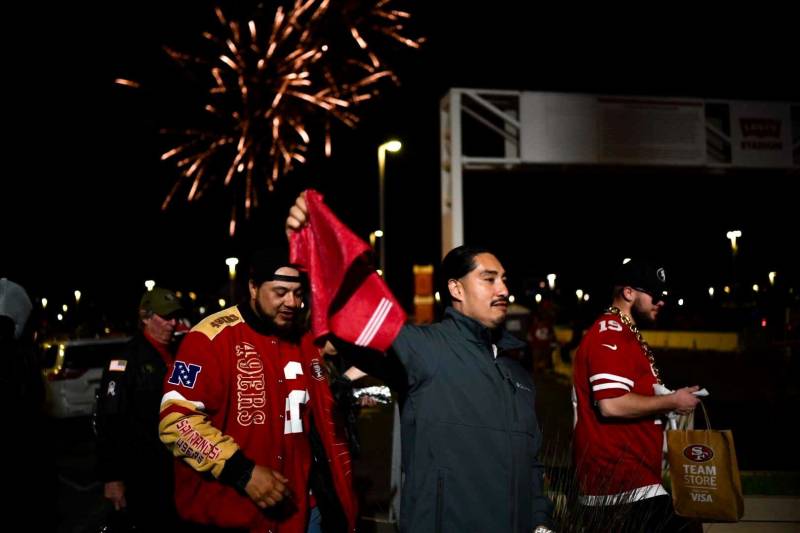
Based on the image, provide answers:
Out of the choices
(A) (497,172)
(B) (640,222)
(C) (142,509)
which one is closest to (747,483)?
(C) (142,509)

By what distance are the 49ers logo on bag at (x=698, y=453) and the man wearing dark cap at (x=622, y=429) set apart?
167mm

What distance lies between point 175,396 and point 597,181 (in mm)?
10994

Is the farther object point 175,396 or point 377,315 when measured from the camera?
point 175,396

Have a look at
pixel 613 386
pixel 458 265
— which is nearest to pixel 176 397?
pixel 458 265

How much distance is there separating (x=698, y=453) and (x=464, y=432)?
171 centimetres

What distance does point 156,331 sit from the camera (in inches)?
206

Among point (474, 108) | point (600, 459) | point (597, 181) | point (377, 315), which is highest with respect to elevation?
point (474, 108)

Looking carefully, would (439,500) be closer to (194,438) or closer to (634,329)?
(194,438)

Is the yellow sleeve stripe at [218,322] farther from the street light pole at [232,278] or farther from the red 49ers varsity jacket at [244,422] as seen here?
the street light pole at [232,278]

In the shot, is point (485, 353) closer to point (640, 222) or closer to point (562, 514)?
point (562, 514)

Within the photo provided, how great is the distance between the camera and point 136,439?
462cm

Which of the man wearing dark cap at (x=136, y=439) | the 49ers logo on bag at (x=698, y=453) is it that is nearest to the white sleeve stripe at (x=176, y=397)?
the man wearing dark cap at (x=136, y=439)

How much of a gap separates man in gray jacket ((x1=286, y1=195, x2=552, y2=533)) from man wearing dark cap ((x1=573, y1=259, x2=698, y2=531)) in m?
1.00

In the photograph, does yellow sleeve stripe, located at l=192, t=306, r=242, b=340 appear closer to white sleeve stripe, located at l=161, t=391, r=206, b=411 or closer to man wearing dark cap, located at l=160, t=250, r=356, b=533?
man wearing dark cap, located at l=160, t=250, r=356, b=533
